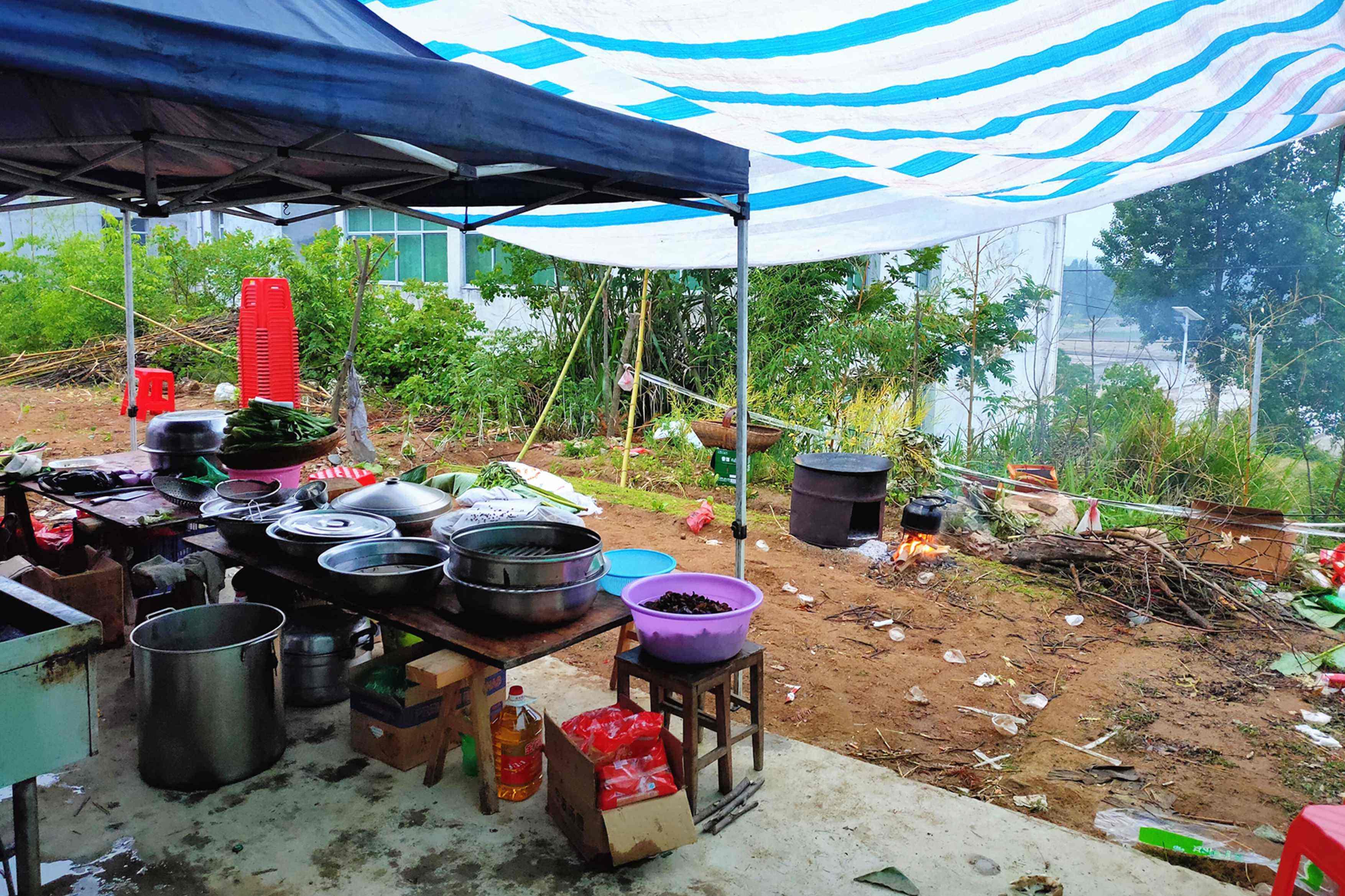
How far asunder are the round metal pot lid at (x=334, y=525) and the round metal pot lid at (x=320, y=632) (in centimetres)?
53

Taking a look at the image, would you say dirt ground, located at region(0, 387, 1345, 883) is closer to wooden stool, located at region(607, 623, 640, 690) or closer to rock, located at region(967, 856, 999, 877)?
rock, located at region(967, 856, 999, 877)

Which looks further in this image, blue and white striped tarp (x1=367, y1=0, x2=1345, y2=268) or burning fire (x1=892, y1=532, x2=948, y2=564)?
burning fire (x1=892, y1=532, x2=948, y2=564)

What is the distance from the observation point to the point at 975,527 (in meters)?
6.98

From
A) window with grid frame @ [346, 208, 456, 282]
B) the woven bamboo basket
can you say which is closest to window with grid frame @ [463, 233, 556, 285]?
window with grid frame @ [346, 208, 456, 282]

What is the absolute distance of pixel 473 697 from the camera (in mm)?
3133

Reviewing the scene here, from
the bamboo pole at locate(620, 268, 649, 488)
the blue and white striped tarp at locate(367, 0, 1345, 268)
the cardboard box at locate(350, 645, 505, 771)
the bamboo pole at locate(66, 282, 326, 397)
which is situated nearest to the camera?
the blue and white striped tarp at locate(367, 0, 1345, 268)

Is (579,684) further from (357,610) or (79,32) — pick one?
(79,32)

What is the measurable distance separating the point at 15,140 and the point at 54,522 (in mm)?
4556

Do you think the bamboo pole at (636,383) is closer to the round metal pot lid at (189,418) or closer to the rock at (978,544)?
the rock at (978,544)

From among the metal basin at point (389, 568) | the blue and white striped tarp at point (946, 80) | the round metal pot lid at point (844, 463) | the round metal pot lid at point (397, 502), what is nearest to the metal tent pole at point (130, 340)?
the round metal pot lid at point (397, 502)

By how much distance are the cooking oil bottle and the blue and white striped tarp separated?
7.95 ft

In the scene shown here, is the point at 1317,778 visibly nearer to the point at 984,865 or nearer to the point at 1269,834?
the point at 1269,834

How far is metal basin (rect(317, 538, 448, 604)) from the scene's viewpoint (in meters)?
3.14

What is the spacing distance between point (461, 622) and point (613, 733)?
67cm
